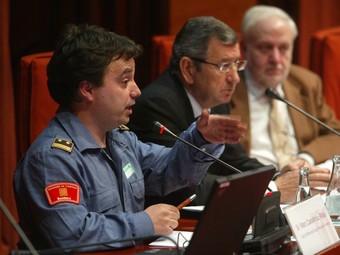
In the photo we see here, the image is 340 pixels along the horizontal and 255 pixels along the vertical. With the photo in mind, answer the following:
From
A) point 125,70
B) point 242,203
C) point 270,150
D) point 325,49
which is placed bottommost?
point 270,150

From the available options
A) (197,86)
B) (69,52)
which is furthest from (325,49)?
(69,52)

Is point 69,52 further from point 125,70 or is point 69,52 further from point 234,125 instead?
point 234,125

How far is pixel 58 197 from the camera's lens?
7.65ft

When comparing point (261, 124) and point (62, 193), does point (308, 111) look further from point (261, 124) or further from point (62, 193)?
point (62, 193)

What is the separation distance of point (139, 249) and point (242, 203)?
392mm

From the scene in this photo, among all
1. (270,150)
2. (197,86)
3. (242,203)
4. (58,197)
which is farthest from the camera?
(270,150)

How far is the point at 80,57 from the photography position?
2553 mm

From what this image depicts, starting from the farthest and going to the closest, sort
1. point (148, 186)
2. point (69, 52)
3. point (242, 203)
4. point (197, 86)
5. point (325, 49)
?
point (325, 49)
point (197, 86)
point (148, 186)
point (69, 52)
point (242, 203)

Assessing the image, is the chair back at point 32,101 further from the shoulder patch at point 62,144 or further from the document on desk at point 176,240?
the document on desk at point 176,240

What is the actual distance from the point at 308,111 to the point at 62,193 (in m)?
2.39

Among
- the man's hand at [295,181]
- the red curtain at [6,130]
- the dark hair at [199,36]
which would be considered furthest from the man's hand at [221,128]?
the red curtain at [6,130]

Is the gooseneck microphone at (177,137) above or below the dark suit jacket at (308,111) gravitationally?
above

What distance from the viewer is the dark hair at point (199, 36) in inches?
138

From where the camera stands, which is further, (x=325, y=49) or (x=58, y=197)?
(x=325, y=49)
